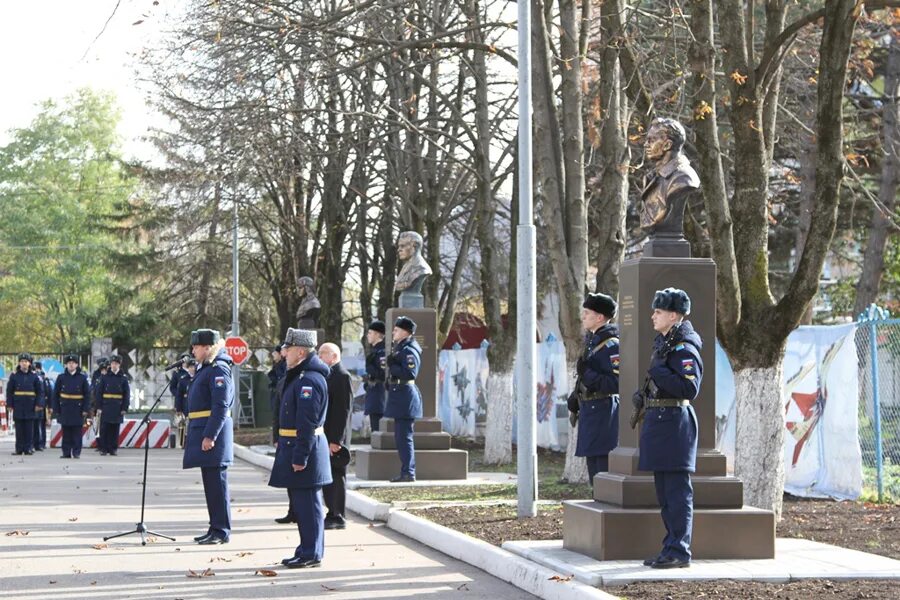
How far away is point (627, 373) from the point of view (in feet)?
37.6

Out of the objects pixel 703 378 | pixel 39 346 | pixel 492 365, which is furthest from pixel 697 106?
pixel 39 346

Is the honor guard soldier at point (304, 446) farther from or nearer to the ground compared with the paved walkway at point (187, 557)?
farther from the ground

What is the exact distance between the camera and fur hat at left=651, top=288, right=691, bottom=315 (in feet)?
33.9

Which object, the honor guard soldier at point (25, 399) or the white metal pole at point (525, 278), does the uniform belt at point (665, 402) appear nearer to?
the white metal pole at point (525, 278)

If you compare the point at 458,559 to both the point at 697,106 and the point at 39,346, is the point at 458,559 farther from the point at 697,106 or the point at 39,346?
the point at 39,346

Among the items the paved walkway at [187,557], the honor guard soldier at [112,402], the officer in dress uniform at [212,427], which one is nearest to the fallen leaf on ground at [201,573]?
the paved walkway at [187,557]

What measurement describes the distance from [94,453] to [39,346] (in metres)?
46.0

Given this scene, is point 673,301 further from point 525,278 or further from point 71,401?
point 71,401

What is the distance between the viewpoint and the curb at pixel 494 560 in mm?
9672

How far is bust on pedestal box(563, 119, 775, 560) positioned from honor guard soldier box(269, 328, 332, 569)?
6.93ft

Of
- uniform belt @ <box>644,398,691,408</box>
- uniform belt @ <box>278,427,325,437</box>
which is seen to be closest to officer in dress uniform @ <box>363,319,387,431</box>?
uniform belt @ <box>278,427,325,437</box>

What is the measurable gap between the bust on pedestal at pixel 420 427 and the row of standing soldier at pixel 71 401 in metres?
10.3

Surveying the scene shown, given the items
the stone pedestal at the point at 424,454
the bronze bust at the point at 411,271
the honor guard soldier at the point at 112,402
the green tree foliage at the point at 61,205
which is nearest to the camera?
the stone pedestal at the point at 424,454

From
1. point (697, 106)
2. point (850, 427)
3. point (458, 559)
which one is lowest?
point (458, 559)
